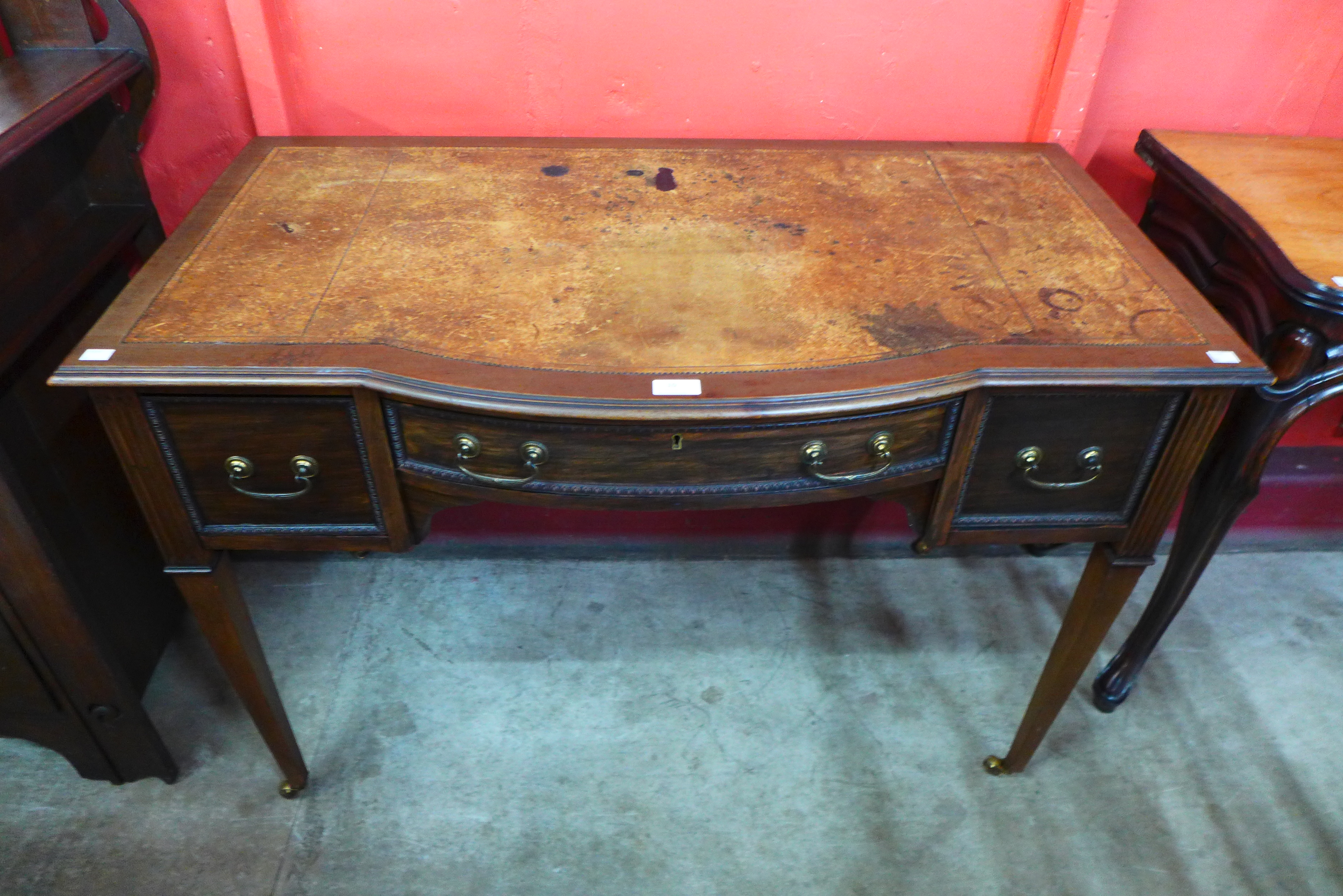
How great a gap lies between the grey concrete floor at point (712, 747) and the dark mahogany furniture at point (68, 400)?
197 millimetres

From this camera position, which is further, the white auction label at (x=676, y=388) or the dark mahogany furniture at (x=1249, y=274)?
the dark mahogany furniture at (x=1249, y=274)

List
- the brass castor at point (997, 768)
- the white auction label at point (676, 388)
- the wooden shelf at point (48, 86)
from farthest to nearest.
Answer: the brass castor at point (997, 768) → the wooden shelf at point (48, 86) → the white auction label at point (676, 388)

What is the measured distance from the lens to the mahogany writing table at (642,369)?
4.05ft

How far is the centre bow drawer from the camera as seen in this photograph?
50.2 inches

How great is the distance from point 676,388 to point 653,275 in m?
0.29

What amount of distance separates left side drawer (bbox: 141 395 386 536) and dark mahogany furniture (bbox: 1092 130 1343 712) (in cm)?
142

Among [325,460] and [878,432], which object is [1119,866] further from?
[325,460]

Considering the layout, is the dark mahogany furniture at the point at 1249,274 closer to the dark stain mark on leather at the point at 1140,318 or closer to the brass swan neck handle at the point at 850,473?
the dark stain mark on leather at the point at 1140,318

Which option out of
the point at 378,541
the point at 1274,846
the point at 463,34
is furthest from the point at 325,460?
the point at 1274,846

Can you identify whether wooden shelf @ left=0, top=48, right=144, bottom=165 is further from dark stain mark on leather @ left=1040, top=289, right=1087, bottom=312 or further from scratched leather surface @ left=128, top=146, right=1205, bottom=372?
dark stain mark on leather @ left=1040, top=289, right=1087, bottom=312

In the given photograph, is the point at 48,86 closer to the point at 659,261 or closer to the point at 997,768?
the point at 659,261

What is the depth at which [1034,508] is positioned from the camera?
4.75ft

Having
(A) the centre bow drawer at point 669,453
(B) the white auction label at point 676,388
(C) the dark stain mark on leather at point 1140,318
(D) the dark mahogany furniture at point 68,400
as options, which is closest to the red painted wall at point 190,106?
(D) the dark mahogany furniture at point 68,400

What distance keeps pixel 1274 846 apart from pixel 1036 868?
477 millimetres
